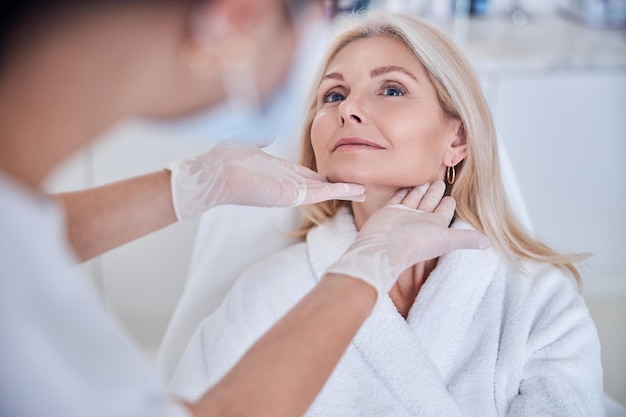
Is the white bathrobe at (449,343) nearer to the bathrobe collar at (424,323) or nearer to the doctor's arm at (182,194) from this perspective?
the bathrobe collar at (424,323)

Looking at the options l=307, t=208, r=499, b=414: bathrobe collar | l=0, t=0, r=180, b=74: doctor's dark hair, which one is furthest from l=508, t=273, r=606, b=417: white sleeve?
l=0, t=0, r=180, b=74: doctor's dark hair

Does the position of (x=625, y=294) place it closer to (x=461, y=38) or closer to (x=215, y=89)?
(x=461, y=38)

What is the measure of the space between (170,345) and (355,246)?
63 centimetres

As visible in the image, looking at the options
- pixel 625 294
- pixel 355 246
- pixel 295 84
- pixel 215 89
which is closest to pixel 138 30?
pixel 215 89

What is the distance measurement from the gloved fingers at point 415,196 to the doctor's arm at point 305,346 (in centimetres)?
26

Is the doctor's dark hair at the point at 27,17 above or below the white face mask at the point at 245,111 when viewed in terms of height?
above

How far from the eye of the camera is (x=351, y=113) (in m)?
1.16

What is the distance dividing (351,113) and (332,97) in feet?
0.32

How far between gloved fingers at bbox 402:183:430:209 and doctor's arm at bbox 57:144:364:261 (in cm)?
10

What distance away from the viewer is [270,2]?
60 centimetres

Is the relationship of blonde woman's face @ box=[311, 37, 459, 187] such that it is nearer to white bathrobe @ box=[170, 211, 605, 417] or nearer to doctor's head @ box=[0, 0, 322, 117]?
white bathrobe @ box=[170, 211, 605, 417]

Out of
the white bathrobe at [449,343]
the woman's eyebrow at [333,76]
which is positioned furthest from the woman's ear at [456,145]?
the woman's eyebrow at [333,76]

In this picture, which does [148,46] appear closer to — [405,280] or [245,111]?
[245,111]

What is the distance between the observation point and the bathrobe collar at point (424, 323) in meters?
1.14
